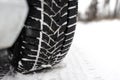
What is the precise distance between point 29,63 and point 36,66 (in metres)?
0.08

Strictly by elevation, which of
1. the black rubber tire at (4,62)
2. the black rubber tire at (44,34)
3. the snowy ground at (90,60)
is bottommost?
the snowy ground at (90,60)

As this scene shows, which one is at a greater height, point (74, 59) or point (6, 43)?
point (6, 43)

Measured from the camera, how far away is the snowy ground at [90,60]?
6.50 ft

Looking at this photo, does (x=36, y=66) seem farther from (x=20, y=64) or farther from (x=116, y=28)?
(x=116, y=28)

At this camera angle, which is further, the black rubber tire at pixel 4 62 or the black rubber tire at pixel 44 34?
the black rubber tire at pixel 4 62

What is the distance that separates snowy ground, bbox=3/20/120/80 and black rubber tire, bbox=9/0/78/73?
0.57 feet

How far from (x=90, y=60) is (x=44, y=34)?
79cm

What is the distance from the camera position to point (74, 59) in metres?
2.34

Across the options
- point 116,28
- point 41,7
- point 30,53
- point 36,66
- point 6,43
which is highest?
point 41,7

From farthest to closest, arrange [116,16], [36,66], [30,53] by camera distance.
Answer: [116,16], [36,66], [30,53]

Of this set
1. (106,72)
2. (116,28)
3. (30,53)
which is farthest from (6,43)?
(116,28)

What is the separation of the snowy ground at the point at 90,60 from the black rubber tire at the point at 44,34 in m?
0.17

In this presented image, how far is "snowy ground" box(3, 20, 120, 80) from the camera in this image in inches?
78.0

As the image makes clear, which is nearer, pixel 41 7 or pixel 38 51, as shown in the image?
pixel 41 7
